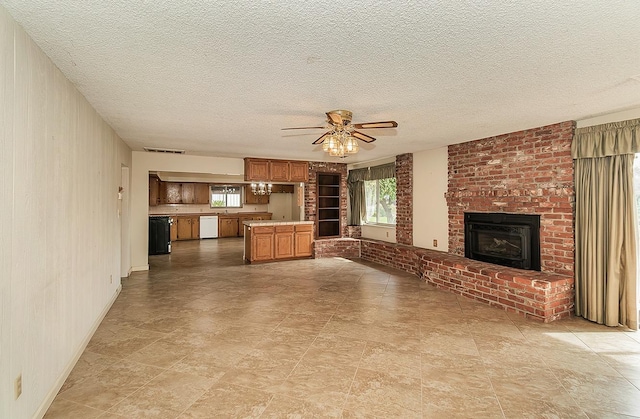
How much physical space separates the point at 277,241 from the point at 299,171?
5.49 ft

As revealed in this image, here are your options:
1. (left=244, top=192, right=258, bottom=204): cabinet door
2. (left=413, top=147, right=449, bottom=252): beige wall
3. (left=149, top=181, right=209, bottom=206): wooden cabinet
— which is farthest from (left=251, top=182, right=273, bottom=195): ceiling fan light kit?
(left=413, top=147, right=449, bottom=252): beige wall

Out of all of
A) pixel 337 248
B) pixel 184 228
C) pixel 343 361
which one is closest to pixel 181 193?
pixel 184 228

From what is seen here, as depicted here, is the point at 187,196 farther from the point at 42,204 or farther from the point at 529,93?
the point at 529,93

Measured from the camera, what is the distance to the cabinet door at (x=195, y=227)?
1083 centimetres

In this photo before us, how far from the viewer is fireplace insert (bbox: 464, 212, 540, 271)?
4.18 meters

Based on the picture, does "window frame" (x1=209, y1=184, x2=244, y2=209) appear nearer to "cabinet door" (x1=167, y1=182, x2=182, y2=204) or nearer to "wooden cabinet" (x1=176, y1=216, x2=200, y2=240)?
"wooden cabinet" (x1=176, y1=216, x2=200, y2=240)

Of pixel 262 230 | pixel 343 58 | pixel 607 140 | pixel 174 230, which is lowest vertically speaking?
pixel 174 230

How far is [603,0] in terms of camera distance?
1521mm

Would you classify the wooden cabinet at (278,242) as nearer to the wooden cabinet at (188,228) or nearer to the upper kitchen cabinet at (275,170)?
the upper kitchen cabinet at (275,170)

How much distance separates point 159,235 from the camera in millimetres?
8039

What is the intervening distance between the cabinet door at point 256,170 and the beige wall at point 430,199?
313 cm

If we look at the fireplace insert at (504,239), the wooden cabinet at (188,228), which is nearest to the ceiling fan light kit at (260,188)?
the wooden cabinet at (188,228)

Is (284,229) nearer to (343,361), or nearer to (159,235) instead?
(159,235)

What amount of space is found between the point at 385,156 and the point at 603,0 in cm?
522
